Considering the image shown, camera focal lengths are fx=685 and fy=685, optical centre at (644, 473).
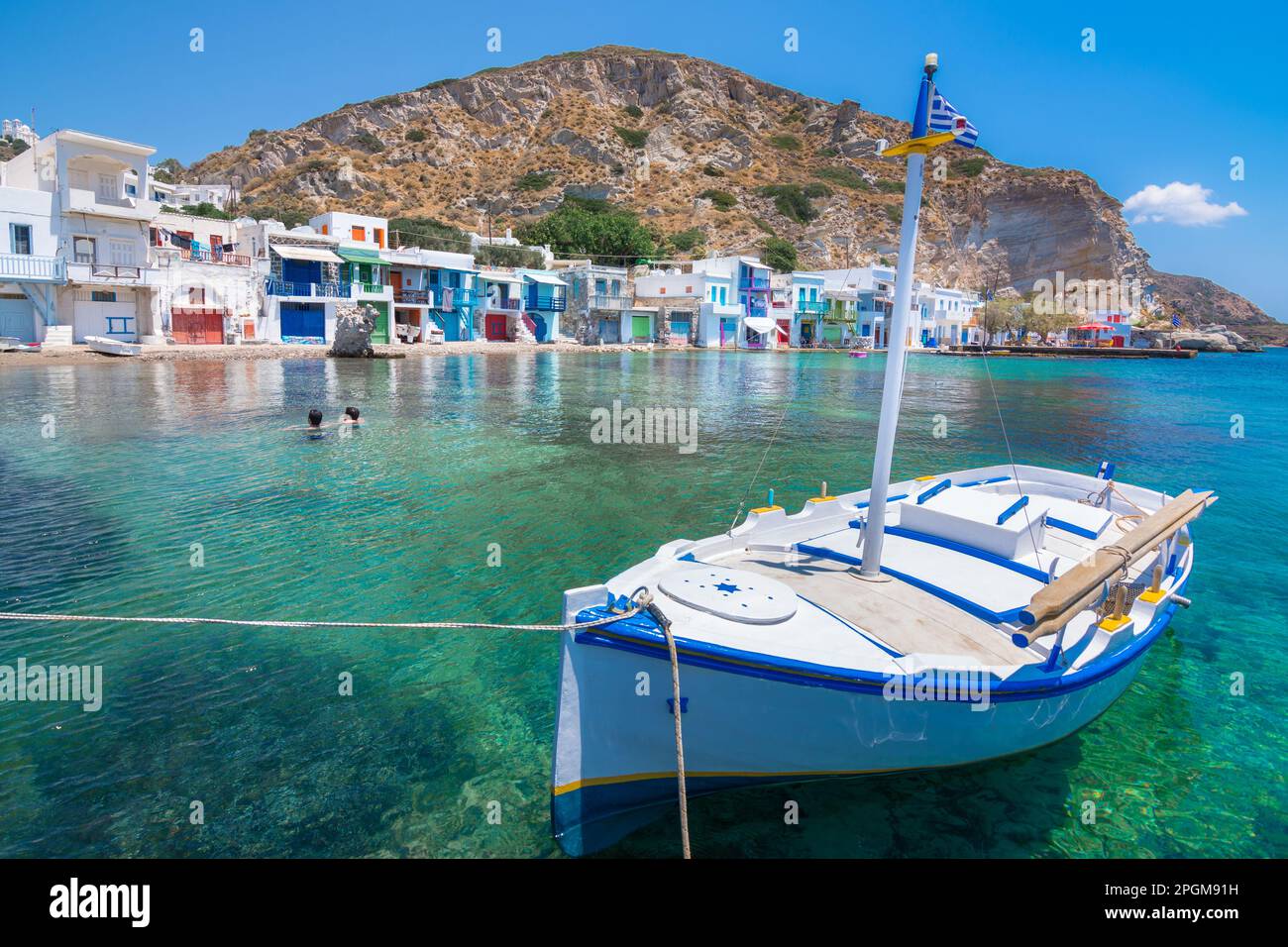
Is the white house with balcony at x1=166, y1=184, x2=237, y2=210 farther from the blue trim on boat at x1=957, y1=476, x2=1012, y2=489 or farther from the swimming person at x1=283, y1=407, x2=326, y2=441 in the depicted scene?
the blue trim on boat at x1=957, y1=476, x2=1012, y2=489

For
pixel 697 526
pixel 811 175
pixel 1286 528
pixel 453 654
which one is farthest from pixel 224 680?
pixel 811 175

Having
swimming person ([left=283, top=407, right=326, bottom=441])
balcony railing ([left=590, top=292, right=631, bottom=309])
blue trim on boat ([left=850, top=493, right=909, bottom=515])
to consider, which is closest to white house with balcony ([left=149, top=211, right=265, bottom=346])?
swimming person ([left=283, top=407, right=326, bottom=441])

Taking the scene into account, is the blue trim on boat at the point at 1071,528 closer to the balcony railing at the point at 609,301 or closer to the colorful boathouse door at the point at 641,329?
the balcony railing at the point at 609,301

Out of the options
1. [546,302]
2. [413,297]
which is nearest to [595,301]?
[546,302]

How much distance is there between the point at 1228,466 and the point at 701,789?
22.8m

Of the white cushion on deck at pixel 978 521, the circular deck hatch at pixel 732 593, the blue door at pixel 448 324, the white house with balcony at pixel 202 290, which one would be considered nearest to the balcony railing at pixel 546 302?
the blue door at pixel 448 324

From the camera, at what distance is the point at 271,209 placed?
7988 centimetres

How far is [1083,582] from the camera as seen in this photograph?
5133mm

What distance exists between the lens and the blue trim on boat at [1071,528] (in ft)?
26.6

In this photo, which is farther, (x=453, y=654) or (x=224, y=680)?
(x=453, y=654)

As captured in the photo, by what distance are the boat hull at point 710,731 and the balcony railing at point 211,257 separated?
159 ft

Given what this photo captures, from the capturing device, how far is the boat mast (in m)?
5.81

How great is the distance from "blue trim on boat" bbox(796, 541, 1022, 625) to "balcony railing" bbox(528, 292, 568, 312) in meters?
58.4
